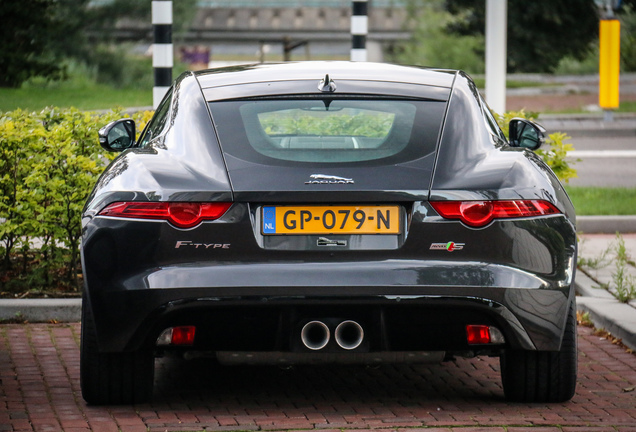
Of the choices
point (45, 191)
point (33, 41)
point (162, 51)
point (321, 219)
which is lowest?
point (45, 191)

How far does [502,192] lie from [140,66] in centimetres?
2300

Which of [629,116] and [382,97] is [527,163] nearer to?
[382,97]

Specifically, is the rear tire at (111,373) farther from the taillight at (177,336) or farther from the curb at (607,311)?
the curb at (607,311)

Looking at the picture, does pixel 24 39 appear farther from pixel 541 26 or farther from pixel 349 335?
pixel 541 26

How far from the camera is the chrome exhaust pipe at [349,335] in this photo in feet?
14.5

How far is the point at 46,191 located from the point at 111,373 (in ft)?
7.95

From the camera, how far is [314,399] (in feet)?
16.4

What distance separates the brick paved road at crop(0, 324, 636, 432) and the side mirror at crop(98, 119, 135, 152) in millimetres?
1083

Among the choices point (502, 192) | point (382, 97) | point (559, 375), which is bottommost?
point (559, 375)

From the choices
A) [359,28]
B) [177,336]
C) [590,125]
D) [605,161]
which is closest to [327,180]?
[177,336]

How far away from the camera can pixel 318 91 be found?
15.7ft

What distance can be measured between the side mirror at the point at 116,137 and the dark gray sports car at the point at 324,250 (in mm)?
1065

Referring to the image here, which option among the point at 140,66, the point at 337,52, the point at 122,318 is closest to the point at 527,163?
the point at 122,318

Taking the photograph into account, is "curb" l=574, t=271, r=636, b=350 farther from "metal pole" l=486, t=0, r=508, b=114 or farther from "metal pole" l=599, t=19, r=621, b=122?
"metal pole" l=599, t=19, r=621, b=122
